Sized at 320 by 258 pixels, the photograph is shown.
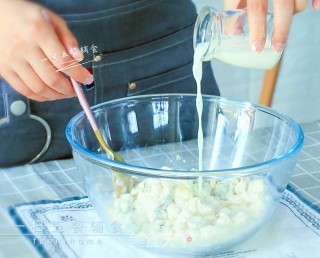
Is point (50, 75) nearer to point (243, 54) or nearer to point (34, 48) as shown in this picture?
point (34, 48)

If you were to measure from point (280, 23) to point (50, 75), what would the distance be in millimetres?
185

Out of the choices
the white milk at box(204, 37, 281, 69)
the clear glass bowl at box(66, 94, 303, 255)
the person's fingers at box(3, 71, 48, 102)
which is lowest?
the clear glass bowl at box(66, 94, 303, 255)

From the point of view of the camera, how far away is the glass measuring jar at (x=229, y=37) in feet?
1.51

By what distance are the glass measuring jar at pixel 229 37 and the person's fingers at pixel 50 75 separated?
0.37ft

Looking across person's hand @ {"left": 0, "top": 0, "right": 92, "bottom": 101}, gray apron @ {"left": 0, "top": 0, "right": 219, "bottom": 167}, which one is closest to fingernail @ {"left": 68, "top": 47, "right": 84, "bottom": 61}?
person's hand @ {"left": 0, "top": 0, "right": 92, "bottom": 101}

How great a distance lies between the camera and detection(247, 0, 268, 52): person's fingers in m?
0.45

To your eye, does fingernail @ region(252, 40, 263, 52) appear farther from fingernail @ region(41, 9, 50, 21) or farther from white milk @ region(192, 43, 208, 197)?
fingernail @ region(41, 9, 50, 21)

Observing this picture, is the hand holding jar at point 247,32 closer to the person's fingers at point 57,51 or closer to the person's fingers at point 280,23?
the person's fingers at point 280,23

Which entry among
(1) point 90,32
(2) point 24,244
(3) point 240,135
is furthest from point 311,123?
(2) point 24,244

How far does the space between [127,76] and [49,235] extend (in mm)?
261

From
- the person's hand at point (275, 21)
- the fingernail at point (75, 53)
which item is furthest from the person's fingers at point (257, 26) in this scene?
the fingernail at point (75, 53)

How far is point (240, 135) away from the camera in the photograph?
1.83 ft

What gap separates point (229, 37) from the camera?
1.53 feet

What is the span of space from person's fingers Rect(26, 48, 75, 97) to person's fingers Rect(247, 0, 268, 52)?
15 cm
